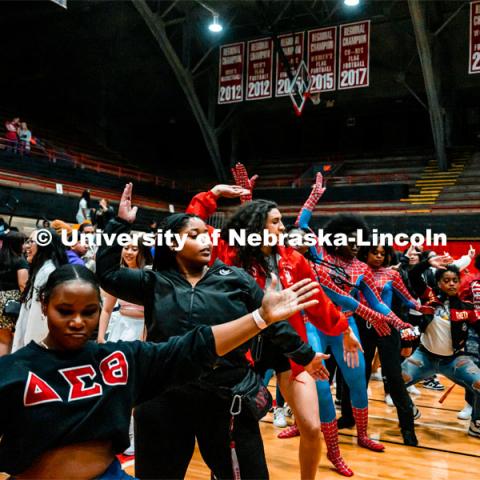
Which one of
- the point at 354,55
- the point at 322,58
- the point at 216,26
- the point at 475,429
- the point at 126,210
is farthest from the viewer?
the point at 216,26

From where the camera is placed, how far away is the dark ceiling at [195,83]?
53.8 ft

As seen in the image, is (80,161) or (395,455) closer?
(395,455)

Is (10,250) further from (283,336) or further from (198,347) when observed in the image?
(198,347)

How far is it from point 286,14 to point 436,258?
13988mm

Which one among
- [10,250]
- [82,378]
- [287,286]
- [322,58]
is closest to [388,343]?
[287,286]

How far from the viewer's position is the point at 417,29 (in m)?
13.5

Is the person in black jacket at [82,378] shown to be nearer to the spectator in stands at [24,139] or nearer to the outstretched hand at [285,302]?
the outstretched hand at [285,302]

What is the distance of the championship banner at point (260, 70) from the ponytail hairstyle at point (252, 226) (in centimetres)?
1248

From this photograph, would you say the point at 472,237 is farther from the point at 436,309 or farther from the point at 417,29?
the point at 436,309

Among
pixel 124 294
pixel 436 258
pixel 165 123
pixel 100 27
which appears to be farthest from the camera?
pixel 165 123

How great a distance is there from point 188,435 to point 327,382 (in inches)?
62.6

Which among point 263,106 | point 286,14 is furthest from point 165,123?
point 286,14

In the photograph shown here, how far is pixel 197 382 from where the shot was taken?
7.43 ft

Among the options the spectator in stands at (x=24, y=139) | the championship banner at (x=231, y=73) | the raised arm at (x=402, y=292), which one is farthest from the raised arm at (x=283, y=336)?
the championship banner at (x=231, y=73)
